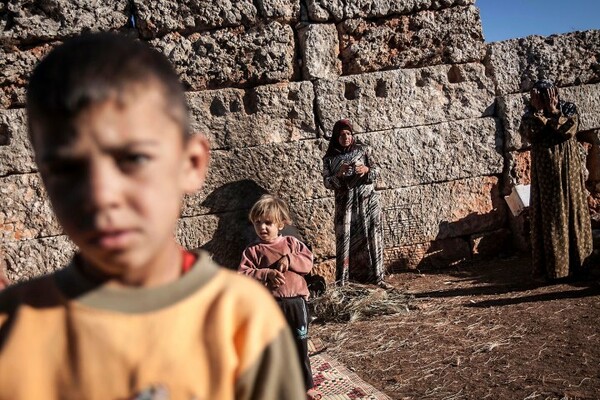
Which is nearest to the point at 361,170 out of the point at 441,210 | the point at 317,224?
the point at 317,224

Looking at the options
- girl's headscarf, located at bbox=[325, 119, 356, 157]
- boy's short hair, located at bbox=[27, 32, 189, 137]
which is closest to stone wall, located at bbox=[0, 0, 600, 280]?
girl's headscarf, located at bbox=[325, 119, 356, 157]

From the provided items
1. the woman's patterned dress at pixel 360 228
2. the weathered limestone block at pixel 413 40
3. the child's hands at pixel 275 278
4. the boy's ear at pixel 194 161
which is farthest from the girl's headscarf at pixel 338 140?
the boy's ear at pixel 194 161

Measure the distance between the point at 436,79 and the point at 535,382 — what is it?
3.99 metres

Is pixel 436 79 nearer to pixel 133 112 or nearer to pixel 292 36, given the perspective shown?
pixel 292 36

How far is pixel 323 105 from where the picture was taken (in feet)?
20.5

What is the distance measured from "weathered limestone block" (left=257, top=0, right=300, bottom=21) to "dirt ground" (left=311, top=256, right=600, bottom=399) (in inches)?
131

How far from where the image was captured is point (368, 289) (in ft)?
19.1

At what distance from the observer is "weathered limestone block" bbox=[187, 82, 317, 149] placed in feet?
19.7

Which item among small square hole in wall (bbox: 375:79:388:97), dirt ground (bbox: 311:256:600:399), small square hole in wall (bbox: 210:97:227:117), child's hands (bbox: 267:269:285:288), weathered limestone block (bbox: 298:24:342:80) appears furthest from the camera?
small square hole in wall (bbox: 375:79:388:97)

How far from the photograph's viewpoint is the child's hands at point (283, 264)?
358 cm

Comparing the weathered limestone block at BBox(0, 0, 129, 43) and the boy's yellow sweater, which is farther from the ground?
the weathered limestone block at BBox(0, 0, 129, 43)

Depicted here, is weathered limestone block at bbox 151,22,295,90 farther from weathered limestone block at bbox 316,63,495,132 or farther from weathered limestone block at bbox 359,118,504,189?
weathered limestone block at bbox 359,118,504,189

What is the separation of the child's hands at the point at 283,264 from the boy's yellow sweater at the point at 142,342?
2518mm

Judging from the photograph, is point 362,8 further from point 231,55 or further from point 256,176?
point 256,176
